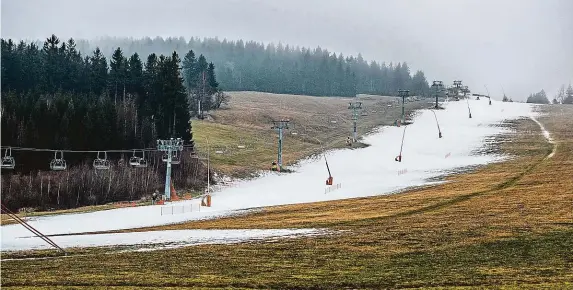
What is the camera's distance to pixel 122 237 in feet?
165

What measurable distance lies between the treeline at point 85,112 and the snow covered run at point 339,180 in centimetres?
1392

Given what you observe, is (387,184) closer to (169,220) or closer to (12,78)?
(169,220)

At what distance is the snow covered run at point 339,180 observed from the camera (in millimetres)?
55312

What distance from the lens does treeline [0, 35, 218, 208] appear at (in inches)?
3450

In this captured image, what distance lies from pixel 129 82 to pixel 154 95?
9.89 m

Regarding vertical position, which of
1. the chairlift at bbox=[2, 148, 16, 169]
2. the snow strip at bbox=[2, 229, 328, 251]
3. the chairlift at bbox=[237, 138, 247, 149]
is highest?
the chairlift at bbox=[2, 148, 16, 169]

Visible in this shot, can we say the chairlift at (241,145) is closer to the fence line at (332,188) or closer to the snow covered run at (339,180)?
the snow covered run at (339,180)

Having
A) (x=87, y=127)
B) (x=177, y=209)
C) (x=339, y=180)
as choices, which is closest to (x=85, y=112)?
(x=87, y=127)

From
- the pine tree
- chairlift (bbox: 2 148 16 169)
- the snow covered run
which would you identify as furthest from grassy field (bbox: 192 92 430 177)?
chairlift (bbox: 2 148 16 169)

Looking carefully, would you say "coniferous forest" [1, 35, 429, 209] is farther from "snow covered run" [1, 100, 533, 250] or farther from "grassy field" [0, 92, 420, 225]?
"snow covered run" [1, 100, 533, 250]

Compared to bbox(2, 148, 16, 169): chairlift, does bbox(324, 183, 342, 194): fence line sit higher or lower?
lower

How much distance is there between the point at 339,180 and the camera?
112m

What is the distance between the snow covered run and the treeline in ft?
45.7

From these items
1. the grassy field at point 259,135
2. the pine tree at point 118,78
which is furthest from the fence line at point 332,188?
the pine tree at point 118,78
